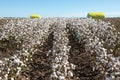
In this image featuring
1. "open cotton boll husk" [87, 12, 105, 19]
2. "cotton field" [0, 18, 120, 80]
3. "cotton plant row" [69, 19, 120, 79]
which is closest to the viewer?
"cotton plant row" [69, 19, 120, 79]

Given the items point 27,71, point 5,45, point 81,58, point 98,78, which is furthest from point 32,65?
point 5,45

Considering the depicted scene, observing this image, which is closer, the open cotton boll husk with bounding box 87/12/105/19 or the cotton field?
the cotton field

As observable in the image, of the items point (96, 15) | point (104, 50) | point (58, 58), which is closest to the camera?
point (58, 58)

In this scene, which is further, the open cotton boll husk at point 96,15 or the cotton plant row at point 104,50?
the open cotton boll husk at point 96,15

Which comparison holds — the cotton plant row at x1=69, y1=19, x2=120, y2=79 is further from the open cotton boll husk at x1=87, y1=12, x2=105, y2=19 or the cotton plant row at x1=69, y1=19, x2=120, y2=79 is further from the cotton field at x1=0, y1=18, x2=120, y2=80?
the open cotton boll husk at x1=87, y1=12, x2=105, y2=19

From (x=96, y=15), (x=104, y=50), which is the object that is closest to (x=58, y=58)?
(x=104, y=50)

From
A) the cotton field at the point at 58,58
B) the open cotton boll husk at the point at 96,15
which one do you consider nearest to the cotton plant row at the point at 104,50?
the cotton field at the point at 58,58

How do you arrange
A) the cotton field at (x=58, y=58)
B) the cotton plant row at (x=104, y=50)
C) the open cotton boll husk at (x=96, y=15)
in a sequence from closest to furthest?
1. the cotton plant row at (x=104, y=50)
2. the cotton field at (x=58, y=58)
3. the open cotton boll husk at (x=96, y=15)

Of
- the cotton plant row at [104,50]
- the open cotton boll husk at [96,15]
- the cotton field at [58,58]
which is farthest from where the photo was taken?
the open cotton boll husk at [96,15]

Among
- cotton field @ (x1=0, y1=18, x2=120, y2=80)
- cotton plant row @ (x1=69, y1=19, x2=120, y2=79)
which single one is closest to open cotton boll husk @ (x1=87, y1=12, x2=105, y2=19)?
cotton field @ (x1=0, y1=18, x2=120, y2=80)

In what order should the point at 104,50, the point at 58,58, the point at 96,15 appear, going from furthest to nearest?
1. the point at 96,15
2. the point at 104,50
3. the point at 58,58

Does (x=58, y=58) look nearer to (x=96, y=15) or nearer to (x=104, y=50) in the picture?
(x=104, y=50)

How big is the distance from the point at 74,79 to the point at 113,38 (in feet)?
18.1

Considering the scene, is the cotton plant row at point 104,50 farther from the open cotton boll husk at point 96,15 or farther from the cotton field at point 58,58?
the open cotton boll husk at point 96,15
